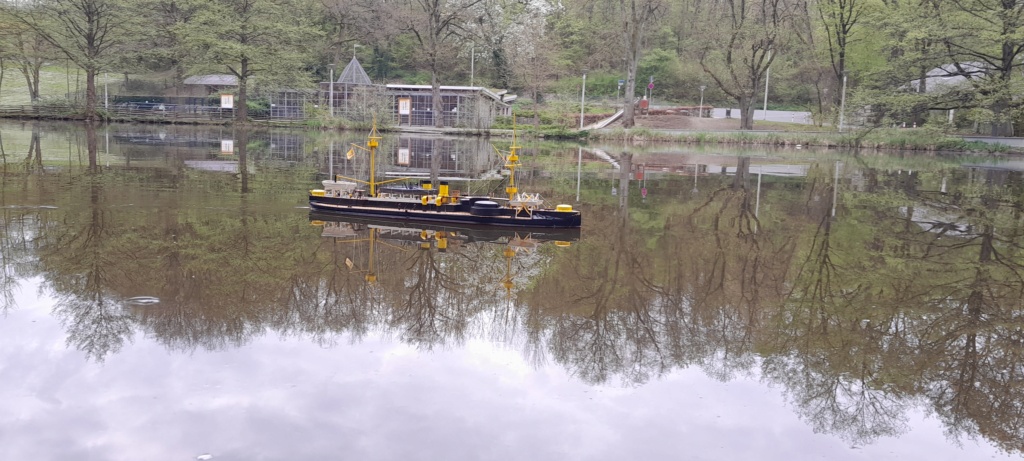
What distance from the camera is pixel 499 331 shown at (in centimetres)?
959

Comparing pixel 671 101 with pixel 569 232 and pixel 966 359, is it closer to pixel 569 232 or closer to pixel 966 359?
pixel 569 232

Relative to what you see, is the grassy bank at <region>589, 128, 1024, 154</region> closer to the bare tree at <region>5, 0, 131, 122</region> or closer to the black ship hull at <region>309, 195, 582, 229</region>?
the bare tree at <region>5, 0, 131, 122</region>

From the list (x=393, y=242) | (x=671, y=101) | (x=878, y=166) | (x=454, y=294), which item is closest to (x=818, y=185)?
(x=878, y=166)

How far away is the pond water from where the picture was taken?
6789mm

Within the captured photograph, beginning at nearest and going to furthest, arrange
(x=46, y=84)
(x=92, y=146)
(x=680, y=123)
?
1. (x=92, y=146)
2. (x=680, y=123)
3. (x=46, y=84)

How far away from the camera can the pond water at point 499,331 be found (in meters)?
6.79

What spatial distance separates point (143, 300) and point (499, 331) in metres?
4.48

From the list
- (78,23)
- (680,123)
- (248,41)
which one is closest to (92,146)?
(248,41)

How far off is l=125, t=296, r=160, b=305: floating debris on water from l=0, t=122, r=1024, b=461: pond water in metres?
0.05

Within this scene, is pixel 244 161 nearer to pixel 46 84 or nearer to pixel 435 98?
pixel 435 98

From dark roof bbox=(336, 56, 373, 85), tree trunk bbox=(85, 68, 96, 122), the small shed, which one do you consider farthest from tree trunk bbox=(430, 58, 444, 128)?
tree trunk bbox=(85, 68, 96, 122)

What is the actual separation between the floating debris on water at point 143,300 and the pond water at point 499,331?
5 centimetres

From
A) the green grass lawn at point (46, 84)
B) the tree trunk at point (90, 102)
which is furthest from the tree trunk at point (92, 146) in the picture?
the green grass lawn at point (46, 84)

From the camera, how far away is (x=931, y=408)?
7.76 m
